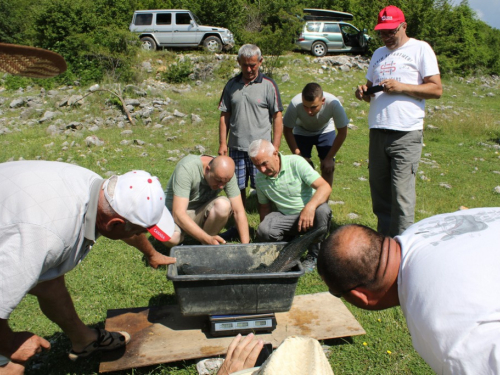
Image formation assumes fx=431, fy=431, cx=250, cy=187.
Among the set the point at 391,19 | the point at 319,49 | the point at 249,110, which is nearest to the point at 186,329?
the point at 249,110

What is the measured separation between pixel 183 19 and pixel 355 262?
16.3m

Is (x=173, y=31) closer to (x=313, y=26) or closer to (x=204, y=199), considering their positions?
(x=313, y=26)

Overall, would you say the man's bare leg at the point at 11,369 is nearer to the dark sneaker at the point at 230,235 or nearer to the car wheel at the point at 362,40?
the dark sneaker at the point at 230,235

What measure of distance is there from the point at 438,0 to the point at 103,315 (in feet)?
66.1

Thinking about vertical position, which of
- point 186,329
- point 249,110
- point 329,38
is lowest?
point 186,329

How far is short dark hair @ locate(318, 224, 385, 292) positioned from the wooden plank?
1.34 metres

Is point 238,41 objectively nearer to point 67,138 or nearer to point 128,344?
point 67,138

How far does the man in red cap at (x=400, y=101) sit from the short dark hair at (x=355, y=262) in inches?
91.2

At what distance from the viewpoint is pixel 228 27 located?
18984 mm

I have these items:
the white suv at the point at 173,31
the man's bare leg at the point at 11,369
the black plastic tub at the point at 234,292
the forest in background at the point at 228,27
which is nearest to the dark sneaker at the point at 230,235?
the black plastic tub at the point at 234,292

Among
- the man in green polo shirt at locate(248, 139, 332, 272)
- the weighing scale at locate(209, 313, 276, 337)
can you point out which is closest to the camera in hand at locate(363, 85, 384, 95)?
the man in green polo shirt at locate(248, 139, 332, 272)

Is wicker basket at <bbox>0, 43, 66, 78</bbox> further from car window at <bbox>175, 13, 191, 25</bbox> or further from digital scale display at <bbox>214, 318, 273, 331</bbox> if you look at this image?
car window at <bbox>175, 13, 191, 25</bbox>

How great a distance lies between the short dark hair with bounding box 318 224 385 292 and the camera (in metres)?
1.61

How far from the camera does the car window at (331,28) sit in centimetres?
1752
